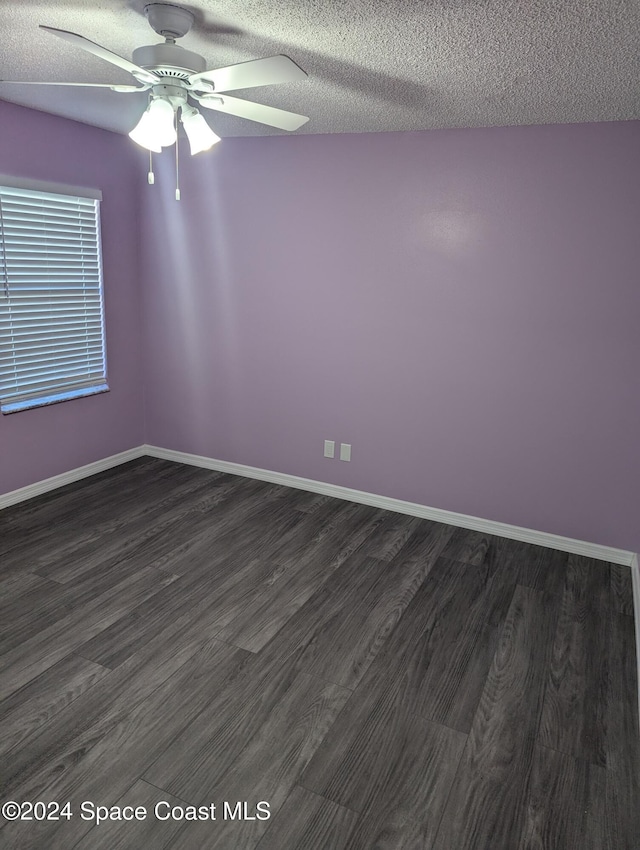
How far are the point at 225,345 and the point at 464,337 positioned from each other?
1.71 meters

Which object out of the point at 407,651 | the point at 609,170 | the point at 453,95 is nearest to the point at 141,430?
the point at 407,651

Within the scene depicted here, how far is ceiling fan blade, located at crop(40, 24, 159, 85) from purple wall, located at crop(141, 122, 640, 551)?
171cm

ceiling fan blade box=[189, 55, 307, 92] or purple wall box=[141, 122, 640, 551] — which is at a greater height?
ceiling fan blade box=[189, 55, 307, 92]

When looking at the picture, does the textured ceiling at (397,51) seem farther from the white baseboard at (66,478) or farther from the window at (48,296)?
the white baseboard at (66,478)

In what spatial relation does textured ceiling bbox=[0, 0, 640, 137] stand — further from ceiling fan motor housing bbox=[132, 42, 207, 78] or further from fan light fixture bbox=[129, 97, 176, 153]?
fan light fixture bbox=[129, 97, 176, 153]

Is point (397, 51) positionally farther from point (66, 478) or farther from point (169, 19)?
point (66, 478)

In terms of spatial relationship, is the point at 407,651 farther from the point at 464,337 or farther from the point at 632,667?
the point at 464,337

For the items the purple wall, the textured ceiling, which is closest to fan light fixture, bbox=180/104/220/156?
the textured ceiling

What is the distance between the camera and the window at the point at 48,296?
137 inches

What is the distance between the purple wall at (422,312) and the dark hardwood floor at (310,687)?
0.49m

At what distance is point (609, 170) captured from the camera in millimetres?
2947

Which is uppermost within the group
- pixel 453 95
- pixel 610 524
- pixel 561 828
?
pixel 453 95

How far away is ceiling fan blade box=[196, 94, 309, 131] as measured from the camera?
2.22m

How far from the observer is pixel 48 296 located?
147 inches
